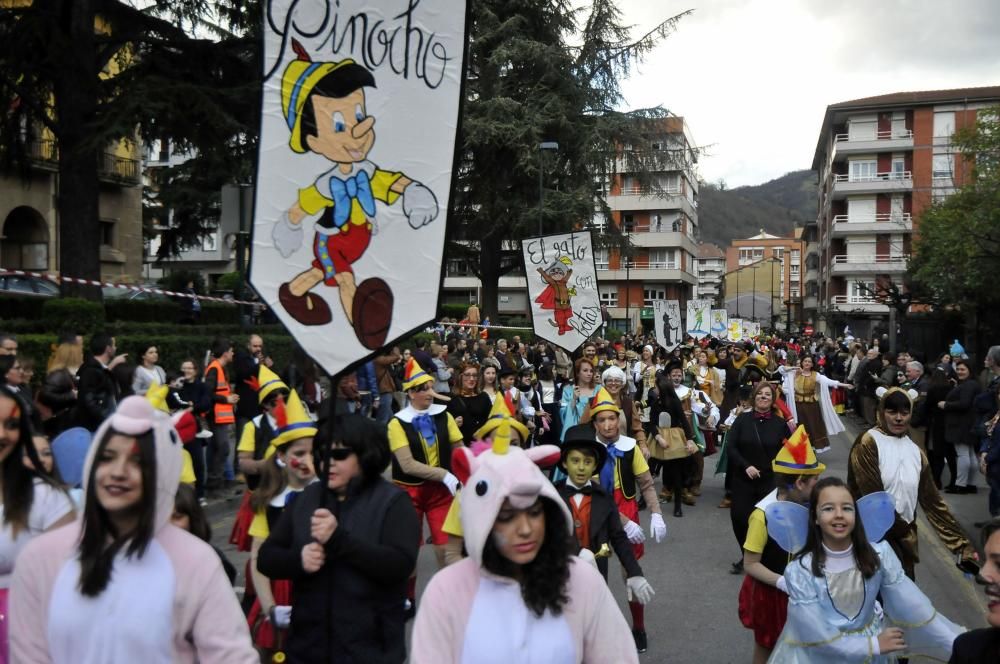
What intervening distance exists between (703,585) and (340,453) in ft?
16.3

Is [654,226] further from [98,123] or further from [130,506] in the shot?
[130,506]

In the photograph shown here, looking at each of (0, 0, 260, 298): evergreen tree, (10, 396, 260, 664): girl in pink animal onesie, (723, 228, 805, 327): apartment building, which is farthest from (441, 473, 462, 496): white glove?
(723, 228, 805, 327): apartment building

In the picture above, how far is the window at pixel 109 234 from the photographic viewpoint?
33.6 metres

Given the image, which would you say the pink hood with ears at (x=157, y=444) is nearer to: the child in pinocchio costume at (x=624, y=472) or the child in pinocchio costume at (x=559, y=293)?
the child in pinocchio costume at (x=624, y=472)

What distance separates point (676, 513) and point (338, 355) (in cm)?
789

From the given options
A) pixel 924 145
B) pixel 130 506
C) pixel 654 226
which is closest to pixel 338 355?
pixel 130 506

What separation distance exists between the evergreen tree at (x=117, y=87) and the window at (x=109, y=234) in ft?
46.1

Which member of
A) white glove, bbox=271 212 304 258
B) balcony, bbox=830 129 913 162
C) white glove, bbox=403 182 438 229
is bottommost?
white glove, bbox=271 212 304 258

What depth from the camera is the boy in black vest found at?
6.59m

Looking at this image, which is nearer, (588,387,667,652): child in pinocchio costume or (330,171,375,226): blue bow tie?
(330,171,375,226): blue bow tie

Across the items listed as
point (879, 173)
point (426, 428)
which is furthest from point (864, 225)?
point (426, 428)

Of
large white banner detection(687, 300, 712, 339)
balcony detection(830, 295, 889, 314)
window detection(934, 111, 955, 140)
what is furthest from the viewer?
balcony detection(830, 295, 889, 314)

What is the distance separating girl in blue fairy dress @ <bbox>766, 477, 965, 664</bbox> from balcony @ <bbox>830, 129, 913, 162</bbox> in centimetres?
6501

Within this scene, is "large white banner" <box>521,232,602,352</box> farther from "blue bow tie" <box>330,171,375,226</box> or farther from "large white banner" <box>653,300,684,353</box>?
"large white banner" <box>653,300,684,353</box>
